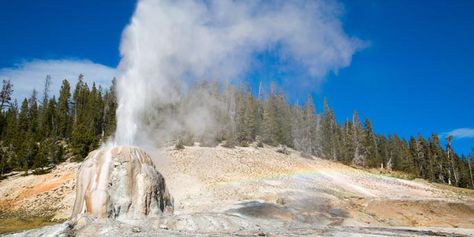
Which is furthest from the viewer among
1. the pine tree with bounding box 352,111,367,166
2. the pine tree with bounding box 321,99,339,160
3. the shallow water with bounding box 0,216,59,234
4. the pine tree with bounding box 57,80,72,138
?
the pine tree with bounding box 321,99,339,160

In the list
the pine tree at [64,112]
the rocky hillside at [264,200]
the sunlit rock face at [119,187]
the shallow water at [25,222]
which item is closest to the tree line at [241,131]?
the pine tree at [64,112]

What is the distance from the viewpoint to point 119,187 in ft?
69.1

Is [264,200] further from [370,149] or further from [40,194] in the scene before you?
[370,149]

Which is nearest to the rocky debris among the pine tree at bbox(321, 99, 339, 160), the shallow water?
the shallow water

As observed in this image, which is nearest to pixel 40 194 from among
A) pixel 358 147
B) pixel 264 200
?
pixel 264 200

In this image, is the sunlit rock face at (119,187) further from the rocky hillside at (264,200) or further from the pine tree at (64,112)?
the pine tree at (64,112)

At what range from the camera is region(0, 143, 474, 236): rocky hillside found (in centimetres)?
2031

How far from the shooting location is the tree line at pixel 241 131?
68375 millimetres

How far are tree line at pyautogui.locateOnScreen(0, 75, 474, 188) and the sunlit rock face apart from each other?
38.4 meters

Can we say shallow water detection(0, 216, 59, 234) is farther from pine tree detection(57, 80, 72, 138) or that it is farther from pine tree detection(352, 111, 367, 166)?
pine tree detection(352, 111, 367, 166)

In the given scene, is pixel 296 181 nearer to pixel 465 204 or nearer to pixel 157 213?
pixel 465 204

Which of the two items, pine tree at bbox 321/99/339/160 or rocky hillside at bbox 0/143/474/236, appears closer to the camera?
rocky hillside at bbox 0/143/474/236

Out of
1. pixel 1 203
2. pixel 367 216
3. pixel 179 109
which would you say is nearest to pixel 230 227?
pixel 367 216

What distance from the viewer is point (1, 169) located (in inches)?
2170
